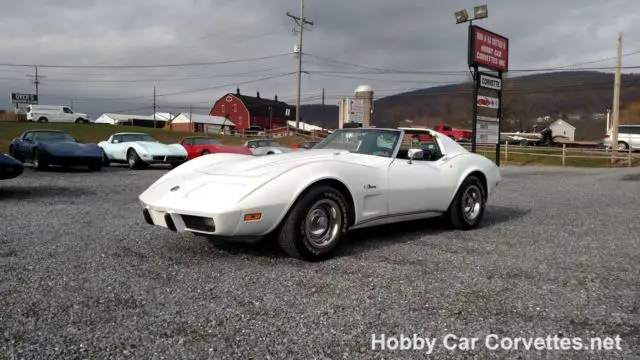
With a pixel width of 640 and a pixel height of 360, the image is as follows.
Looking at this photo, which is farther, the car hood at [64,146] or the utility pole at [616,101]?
the utility pole at [616,101]

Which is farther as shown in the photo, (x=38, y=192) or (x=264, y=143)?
(x=264, y=143)

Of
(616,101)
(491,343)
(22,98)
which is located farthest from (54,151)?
(22,98)

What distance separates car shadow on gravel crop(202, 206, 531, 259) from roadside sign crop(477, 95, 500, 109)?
9.27m

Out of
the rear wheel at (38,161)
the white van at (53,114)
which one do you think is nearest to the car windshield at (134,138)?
the rear wheel at (38,161)

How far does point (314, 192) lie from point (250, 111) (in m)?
82.3

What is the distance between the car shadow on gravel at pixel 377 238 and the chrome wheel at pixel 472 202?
239mm

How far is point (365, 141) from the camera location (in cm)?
512

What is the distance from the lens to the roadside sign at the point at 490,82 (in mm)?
15844

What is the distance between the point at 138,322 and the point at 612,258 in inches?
160

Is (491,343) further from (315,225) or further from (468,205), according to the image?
(468,205)

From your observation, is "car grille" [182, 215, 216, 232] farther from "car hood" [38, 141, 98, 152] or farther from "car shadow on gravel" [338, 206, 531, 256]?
"car hood" [38, 141, 98, 152]

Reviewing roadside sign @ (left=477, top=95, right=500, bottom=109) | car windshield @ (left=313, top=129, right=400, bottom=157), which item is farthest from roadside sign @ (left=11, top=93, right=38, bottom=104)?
car windshield @ (left=313, top=129, right=400, bottom=157)

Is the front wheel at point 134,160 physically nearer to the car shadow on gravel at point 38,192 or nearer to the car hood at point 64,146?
the car hood at point 64,146

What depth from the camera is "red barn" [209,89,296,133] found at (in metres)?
84.1
